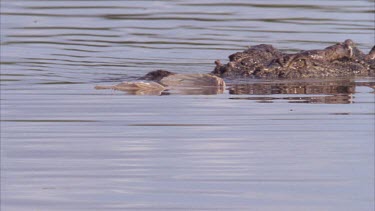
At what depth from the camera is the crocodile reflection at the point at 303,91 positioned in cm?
1344

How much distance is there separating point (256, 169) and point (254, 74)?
5901 mm

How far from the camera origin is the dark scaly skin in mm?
15430

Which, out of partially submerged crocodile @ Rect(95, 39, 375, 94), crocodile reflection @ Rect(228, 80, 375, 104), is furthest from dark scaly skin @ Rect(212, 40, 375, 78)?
crocodile reflection @ Rect(228, 80, 375, 104)

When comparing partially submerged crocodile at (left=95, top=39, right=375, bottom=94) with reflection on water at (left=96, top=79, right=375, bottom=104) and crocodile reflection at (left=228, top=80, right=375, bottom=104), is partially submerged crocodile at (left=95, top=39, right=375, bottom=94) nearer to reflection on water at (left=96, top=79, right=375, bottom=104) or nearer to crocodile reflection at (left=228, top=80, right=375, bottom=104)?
reflection on water at (left=96, top=79, right=375, bottom=104)

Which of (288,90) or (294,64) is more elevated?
(294,64)

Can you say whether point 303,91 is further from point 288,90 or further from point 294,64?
point 294,64

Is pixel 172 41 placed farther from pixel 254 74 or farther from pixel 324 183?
pixel 324 183

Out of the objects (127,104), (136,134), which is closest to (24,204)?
(136,134)

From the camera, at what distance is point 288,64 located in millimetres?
15438

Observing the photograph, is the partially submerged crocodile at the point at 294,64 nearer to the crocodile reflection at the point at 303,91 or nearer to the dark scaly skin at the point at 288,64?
the dark scaly skin at the point at 288,64

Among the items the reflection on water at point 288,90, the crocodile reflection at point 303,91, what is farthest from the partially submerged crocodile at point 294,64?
the crocodile reflection at point 303,91

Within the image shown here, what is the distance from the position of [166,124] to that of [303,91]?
295cm

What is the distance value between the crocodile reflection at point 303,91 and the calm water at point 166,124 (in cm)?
1

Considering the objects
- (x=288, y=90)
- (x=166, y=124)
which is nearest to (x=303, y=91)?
(x=288, y=90)
